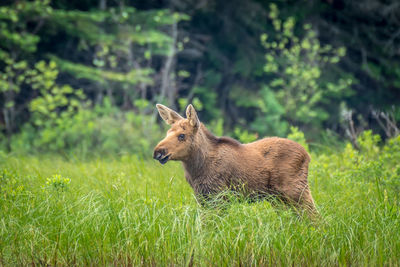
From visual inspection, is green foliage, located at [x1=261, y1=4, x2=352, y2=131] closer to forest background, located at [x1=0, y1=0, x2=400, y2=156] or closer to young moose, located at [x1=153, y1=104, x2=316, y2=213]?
forest background, located at [x1=0, y1=0, x2=400, y2=156]

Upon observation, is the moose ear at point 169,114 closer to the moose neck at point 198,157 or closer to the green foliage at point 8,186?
the moose neck at point 198,157

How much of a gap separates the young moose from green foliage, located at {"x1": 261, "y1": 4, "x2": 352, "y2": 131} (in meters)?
7.76

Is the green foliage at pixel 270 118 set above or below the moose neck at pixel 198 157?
below

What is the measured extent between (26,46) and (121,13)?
277cm

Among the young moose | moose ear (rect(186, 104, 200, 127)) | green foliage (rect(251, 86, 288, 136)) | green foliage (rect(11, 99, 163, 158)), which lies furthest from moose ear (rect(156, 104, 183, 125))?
green foliage (rect(251, 86, 288, 136))

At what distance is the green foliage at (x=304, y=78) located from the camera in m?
12.6

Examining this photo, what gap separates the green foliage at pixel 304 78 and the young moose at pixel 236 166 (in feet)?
25.5

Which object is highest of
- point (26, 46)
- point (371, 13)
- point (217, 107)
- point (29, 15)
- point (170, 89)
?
point (371, 13)

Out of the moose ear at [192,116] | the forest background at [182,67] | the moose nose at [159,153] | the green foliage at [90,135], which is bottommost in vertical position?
the green foliage at [90,135]

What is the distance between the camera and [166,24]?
1333 centimetres

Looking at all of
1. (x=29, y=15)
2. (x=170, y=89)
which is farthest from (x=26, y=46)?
(x=170, y=89)

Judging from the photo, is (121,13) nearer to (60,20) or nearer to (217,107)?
(60,20)

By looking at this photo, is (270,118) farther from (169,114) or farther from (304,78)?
(169,114)

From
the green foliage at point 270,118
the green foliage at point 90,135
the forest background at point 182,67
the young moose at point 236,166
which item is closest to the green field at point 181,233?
the young moose at point 236,166
